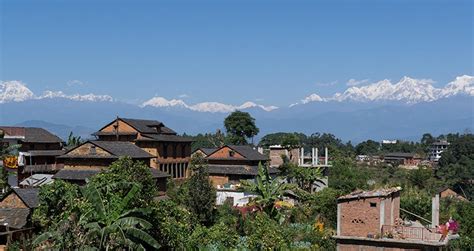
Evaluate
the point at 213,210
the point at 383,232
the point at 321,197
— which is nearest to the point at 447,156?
the point at 321,197

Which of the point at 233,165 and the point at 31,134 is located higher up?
the point at 31,134

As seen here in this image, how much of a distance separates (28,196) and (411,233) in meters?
20.3

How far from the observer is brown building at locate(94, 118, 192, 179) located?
55562 millimetres

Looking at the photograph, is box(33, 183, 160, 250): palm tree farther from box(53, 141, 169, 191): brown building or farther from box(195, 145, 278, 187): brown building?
box(195, 145, 278, 187): brown building

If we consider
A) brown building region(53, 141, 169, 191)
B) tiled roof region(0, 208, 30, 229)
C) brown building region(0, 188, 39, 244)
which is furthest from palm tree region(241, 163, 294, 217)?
tiled roof region(0, 208, 30, 229)

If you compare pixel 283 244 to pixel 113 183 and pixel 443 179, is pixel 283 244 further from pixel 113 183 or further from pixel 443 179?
pixel 443 179

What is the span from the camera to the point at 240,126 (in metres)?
92.6

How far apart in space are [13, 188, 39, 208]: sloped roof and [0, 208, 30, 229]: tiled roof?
16.1 inches

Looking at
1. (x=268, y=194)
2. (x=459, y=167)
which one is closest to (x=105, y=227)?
(x=268, y=194)

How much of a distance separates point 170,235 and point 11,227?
34.0ft

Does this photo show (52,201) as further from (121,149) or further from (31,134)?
(31,134)

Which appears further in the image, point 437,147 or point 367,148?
point 437,147

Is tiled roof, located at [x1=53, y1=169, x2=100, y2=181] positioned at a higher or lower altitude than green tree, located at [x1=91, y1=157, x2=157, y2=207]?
lower

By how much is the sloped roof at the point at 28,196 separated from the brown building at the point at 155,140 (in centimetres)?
1874
